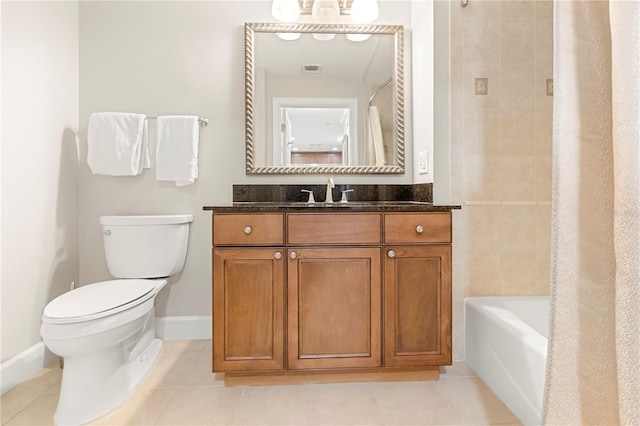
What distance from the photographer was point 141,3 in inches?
83.4

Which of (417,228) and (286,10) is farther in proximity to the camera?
(286,10)

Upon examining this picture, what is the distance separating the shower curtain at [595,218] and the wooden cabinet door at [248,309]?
1.07 metres

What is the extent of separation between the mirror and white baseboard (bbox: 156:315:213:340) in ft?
3.18

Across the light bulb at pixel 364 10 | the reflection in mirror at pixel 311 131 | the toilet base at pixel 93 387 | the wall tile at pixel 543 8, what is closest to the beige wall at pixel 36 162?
the toilet base at pixel 93 387

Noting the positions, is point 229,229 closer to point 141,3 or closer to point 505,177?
point 505,177

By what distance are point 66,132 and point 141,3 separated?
879mm

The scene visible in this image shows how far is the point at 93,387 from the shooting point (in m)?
1.43

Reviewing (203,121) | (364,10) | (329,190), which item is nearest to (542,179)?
(329,190)

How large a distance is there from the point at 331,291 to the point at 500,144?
1.17 meters

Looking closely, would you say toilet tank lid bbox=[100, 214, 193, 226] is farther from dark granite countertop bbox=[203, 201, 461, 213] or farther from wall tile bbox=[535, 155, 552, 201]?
wall tile bbox=[535, 155, 552, 201]

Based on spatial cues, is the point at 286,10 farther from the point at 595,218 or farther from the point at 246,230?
the point at 595,218

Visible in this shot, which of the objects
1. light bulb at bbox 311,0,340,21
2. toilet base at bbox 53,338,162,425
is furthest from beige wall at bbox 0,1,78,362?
light bulb at bbox 311,0,340,21

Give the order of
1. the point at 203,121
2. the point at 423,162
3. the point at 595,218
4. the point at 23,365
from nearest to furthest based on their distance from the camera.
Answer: the point at 595,218 < the point at 23,365 < the point at 423,162 < the point at 203,121

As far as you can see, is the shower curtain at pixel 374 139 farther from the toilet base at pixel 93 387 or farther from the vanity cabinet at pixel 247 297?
the toilet base at pixel 93 387
